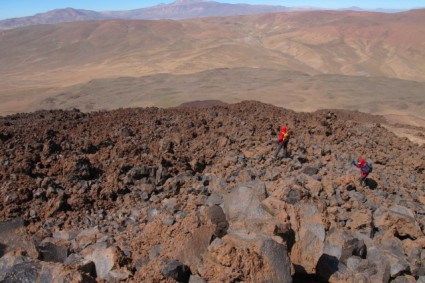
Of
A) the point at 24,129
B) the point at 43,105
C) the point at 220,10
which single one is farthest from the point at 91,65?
the point at 220,10

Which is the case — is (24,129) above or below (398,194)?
above

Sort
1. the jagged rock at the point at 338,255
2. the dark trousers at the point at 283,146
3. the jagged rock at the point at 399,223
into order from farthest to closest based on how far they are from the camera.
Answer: the dark trousers at the point at 283,146 → the jagged rock at the point at 399,223 → the jagged rock at the point at 338,255

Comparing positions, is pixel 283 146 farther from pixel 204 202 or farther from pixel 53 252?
pixel 53 252

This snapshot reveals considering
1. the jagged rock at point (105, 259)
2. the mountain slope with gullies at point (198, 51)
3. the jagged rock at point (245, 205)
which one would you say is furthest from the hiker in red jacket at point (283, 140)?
the mountain slope with gullies at point (198, 51)

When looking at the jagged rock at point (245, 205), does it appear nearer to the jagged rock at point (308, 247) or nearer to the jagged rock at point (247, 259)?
the jagged rock at point (308, 247)

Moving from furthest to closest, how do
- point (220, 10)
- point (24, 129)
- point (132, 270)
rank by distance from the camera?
point (220, 10)
point (24, 129)
point (132, 270)

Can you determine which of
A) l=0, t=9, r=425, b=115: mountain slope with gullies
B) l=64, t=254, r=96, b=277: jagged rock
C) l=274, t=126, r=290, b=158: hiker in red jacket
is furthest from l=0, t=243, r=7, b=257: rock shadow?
l=0, t=9, r=425, b=115: mountain slope with gullies

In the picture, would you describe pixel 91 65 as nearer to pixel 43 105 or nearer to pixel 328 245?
pixel 43 105
